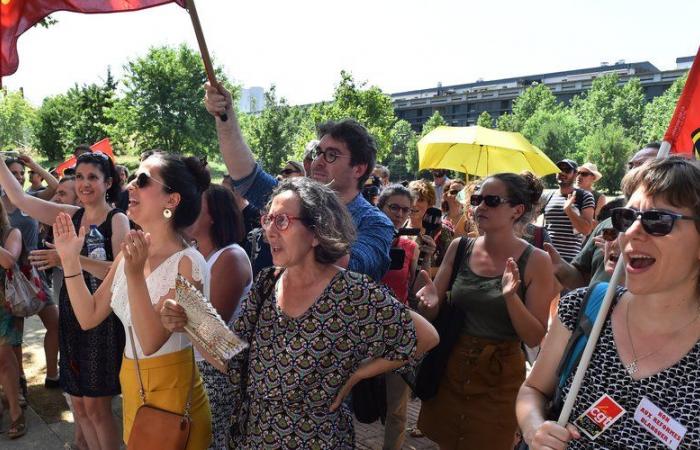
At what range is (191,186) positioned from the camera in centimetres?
273

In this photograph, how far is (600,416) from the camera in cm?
160

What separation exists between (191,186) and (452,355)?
66.5 inches

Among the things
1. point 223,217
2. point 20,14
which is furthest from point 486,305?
point 20,14

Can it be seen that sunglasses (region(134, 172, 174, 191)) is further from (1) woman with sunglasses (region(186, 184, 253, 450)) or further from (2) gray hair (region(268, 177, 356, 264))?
(2) gray hair (region(268, 177, 356, 264))

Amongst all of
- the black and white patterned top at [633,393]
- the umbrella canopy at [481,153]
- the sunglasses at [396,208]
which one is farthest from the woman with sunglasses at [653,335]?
the umbrella canopy at [481,153]

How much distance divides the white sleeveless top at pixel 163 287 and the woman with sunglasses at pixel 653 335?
1.60m

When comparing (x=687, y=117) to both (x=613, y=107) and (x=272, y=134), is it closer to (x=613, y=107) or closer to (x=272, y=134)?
(x=272, y=134)

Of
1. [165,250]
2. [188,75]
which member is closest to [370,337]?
[165,250]

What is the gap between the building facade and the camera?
8375 centimetres

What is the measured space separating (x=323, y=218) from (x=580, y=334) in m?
1.04

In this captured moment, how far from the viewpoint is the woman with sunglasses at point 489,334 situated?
2789 millimetres

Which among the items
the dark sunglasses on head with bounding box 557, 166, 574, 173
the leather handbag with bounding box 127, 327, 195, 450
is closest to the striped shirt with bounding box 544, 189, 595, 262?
the dark sunglasses on head with bounding box 557, 166, 574, 173

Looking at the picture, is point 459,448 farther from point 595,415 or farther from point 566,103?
point 566,103

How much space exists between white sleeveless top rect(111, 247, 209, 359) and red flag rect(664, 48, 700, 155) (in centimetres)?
215
